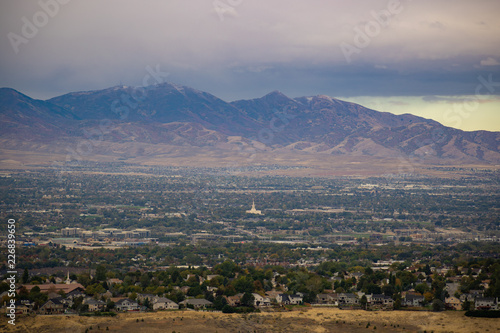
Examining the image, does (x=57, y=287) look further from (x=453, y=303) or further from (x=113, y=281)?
(x=453, y=303)

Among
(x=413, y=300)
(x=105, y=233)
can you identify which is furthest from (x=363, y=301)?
(x=105, y=233)

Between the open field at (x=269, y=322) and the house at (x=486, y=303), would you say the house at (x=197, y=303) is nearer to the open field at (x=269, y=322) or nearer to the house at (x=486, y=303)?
the open field at (x=269, y=322)

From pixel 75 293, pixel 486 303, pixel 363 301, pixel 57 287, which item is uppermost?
pixel 57 287

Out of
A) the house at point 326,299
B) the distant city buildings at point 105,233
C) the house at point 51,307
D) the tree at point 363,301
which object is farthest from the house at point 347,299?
the distant city buildings at point 105,233

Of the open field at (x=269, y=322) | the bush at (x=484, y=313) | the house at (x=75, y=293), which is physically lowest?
the open field at (x=269, y=322)

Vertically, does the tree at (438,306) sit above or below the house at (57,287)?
below

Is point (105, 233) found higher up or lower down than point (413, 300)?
higher up

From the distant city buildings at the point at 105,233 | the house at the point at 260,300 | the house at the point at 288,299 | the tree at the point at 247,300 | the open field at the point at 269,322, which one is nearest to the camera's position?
the open field at the point at 269,322

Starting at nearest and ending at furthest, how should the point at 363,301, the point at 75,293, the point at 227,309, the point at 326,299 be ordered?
the point at 227,309, the point at 363,301, the point at 75,293, the point at 326,299
